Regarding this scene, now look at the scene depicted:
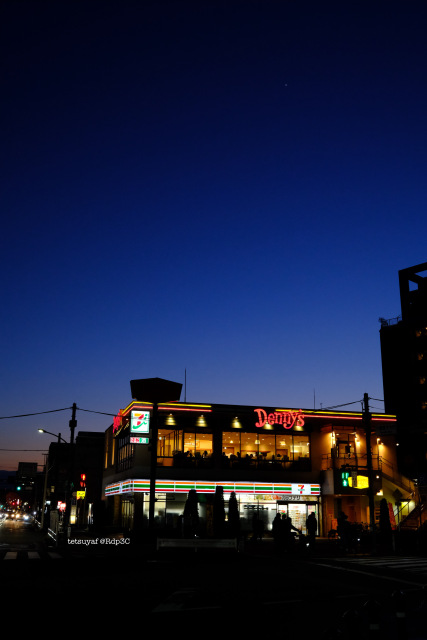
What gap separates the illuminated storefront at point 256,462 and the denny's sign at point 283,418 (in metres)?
0.07

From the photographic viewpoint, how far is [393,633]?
10008mm

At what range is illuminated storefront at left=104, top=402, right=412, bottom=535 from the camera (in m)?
42.7

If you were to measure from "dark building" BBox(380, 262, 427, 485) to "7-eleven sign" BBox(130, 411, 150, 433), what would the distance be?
3864 cm

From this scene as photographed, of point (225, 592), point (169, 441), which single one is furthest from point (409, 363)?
point (225, 592)

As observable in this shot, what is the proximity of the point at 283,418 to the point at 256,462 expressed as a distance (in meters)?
3.88

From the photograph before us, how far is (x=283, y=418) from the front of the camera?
44.5 metres

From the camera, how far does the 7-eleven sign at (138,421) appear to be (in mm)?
36938

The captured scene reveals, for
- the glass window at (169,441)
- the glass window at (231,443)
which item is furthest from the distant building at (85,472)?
the glass window at (231,443)

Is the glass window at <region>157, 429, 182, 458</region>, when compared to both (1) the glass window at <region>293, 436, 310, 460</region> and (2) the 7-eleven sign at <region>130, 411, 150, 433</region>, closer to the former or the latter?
(2) the 7-eleven sign at <region>130, 411, 150, 433</region>

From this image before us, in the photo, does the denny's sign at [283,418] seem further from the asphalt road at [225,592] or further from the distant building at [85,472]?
the distant building at [85,472]

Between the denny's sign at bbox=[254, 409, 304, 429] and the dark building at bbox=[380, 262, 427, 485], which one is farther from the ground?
the dark building at bbox=[380, 262, 427, 485]

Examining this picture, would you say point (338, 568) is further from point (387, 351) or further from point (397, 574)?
point (387, 351)

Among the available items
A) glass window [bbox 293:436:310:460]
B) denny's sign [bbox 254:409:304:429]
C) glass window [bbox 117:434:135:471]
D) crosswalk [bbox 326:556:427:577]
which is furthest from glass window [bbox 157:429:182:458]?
crosswalk [bbox 326:556:427:577]

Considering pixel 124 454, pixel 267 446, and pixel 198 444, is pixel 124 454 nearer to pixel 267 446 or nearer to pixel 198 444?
pixel 198 444
